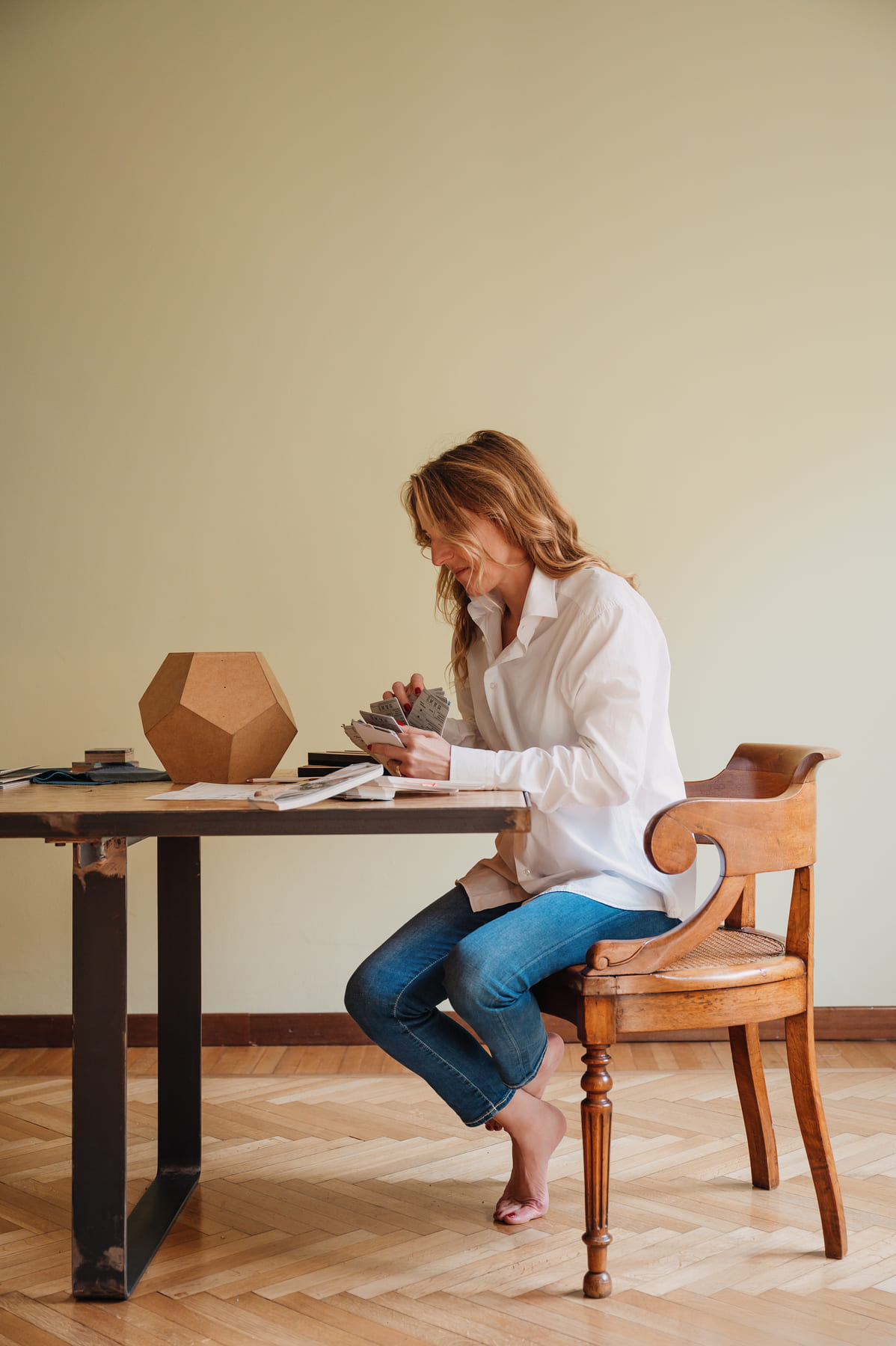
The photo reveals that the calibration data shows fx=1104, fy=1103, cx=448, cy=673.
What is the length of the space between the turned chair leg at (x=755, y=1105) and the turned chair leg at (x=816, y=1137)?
0.69 ft

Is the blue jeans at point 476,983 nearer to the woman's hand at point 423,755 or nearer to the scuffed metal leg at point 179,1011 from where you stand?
the woman's hand at point 423,755

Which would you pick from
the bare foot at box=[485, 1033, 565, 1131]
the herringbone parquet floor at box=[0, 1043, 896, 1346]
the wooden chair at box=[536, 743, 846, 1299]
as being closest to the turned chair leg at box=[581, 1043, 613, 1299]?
the wooden chair at box=[536, 743, 846, 1299]

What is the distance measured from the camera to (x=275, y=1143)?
2279 mm

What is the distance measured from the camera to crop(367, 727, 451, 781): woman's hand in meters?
1.71

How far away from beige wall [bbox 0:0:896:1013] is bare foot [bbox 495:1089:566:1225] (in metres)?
1.17

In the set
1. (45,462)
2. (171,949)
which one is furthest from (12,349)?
(171,949)

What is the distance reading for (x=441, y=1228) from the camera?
186 centimetres

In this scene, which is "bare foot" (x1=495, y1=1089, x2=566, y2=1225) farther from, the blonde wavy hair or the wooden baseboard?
the wooden baseboard

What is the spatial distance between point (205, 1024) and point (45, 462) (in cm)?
160

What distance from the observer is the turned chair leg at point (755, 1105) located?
77.4 inches

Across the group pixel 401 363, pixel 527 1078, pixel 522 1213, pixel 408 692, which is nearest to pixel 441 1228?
pixel 522 1213

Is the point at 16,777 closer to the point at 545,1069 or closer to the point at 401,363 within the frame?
the point at 545,1069

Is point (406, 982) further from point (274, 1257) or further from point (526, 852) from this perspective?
point (274, 1257)

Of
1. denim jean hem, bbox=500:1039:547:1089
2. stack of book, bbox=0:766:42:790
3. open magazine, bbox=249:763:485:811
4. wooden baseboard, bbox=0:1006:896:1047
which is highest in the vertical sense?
open magazine, bbox=249:763:485:811
